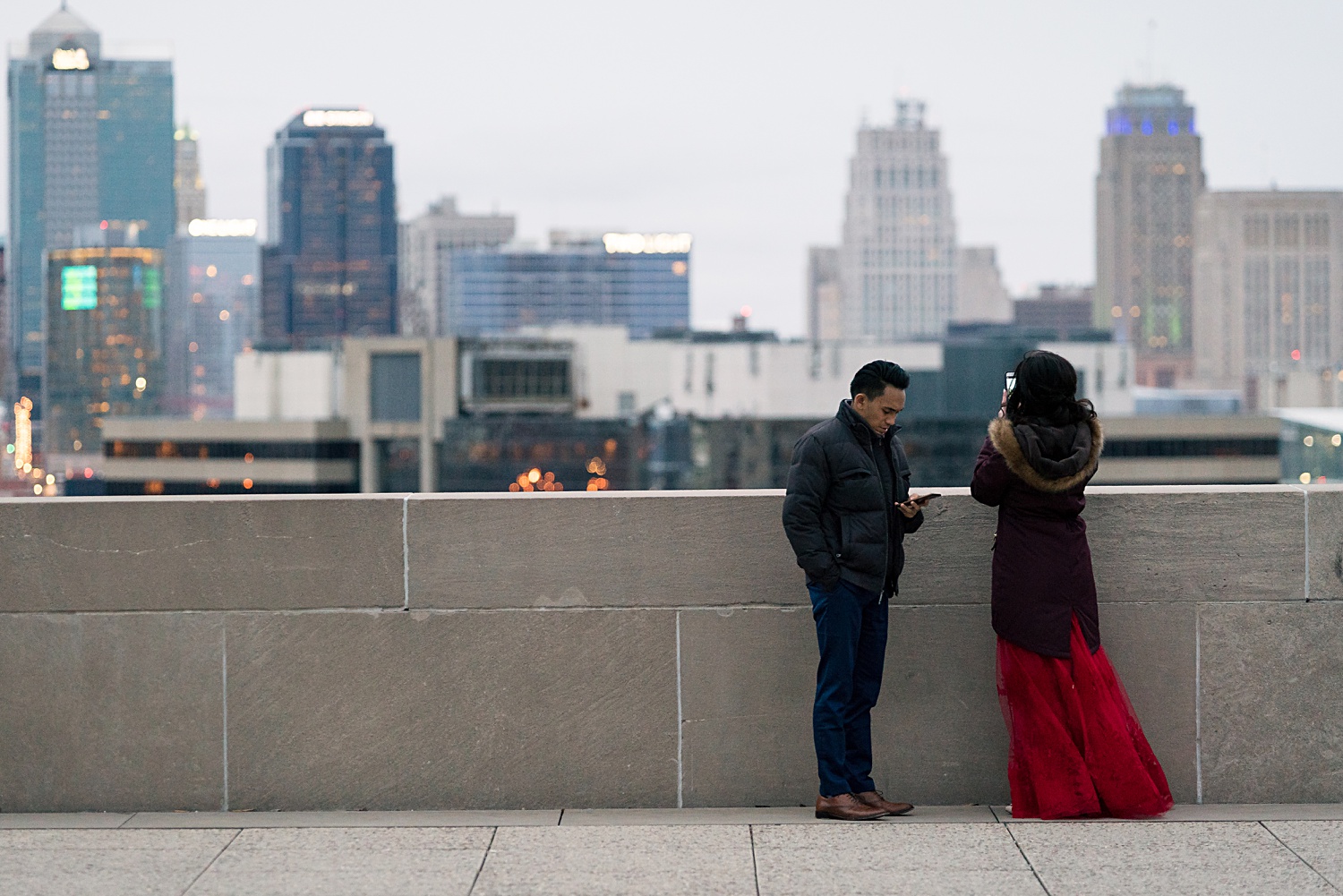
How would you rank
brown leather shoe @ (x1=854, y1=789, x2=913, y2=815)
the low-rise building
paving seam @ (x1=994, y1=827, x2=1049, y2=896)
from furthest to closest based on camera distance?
the low-rise building, brown leather shoe @ (x1=854, y1=789, x2=913, y2=815), paving seam @ (x1=994, y1=827, x2=1049, y2=896)

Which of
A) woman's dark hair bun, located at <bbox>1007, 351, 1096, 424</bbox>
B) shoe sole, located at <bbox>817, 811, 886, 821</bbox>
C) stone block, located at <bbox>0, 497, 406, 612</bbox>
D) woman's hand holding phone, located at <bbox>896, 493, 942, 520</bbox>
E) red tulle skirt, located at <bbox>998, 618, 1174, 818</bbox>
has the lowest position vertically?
shoe sole, located at <bbox>817, 811, 886, 821</bbox>

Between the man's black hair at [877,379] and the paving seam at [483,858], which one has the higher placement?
the man's black hair at [877,379]

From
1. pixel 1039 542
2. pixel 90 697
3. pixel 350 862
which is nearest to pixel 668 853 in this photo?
pixel 350 862

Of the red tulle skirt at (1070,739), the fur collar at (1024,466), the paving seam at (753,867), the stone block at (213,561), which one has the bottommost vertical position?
the paving seam at (753,867)

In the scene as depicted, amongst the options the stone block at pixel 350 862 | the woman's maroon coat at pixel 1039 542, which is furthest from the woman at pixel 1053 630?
the stone block at pixel 350 862

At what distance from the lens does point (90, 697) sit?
6.18 meters

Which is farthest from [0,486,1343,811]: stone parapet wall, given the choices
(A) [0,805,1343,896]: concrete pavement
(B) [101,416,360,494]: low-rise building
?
(B) [101,416,360,494]: low-rise building

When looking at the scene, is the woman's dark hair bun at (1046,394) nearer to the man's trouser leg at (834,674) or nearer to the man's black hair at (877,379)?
the man's black hair at (877,379)

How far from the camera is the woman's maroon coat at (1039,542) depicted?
5.73 m

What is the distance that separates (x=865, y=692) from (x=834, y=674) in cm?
20

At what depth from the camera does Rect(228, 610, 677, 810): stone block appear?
6.19 meters

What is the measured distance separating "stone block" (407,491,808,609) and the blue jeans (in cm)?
42

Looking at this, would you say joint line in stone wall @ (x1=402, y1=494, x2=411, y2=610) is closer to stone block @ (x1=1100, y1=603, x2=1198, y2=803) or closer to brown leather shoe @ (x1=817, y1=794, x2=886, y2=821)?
brown leather shoe @ (x1=817, y1=794, x2=886, y2=821)

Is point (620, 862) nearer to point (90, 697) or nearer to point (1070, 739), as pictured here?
point (1070, 739)
